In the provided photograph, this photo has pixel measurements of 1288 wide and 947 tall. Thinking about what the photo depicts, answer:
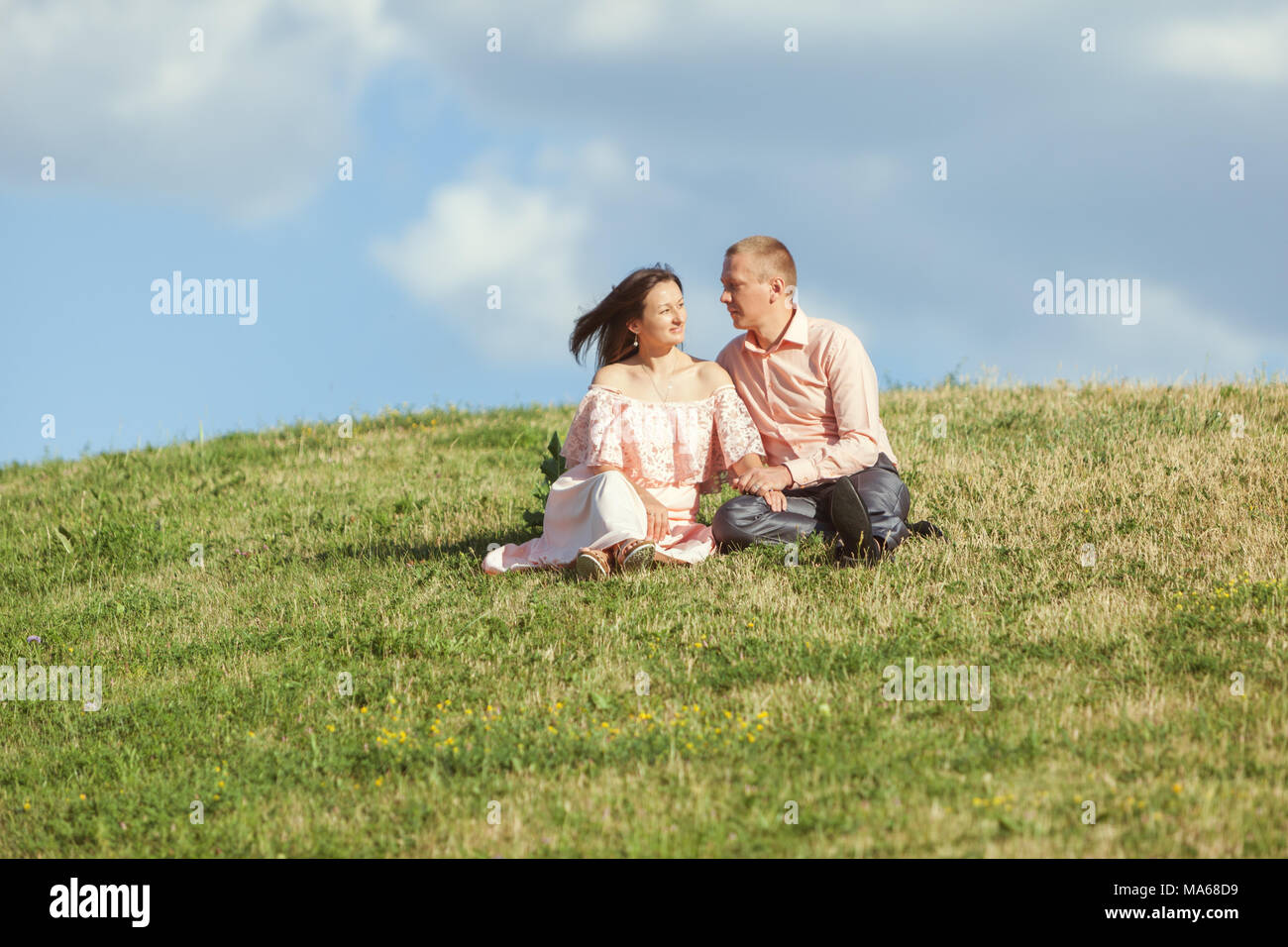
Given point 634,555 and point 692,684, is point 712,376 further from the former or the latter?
point 692,684

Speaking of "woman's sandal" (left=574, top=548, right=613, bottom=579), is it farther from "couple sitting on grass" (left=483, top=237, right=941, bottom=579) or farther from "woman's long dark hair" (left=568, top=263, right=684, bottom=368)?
"woman's long dark hair" (left=568, top=263, right=684, bottom=368)

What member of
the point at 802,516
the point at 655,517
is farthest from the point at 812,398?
the point at 655,517

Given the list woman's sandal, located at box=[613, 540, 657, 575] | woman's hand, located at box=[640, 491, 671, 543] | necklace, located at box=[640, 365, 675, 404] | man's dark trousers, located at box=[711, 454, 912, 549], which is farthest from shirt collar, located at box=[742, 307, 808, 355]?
woman's sandal, located at box=[613, 540, 657, 575]

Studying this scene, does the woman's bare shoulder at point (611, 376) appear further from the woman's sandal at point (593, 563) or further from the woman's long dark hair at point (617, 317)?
the woman's sandal at point (593, 563)

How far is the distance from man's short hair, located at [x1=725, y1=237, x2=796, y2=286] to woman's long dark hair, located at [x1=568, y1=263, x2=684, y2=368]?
1.84ft

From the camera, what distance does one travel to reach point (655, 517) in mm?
8711

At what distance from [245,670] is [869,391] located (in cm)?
505

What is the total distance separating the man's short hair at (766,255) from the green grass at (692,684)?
216 centimetres

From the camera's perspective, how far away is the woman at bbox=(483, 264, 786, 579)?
8656 mm

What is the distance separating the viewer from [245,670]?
775 cm

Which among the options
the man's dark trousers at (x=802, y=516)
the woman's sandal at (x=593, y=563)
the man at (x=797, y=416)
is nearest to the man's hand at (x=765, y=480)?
the man at (x=797, y=416)

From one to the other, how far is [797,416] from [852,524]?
1.19 meters

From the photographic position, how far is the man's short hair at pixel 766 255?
8.70 metres
